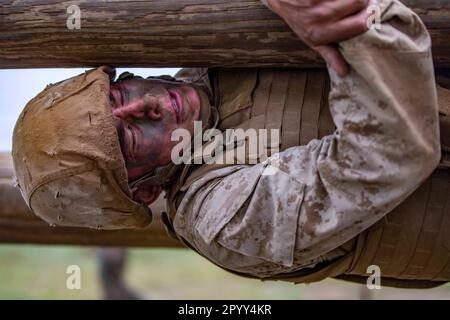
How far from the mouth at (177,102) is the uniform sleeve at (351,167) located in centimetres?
21

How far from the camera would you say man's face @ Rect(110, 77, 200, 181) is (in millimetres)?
1727

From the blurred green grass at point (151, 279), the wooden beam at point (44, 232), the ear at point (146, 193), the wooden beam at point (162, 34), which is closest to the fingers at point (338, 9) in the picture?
the wooden beam at point (162, 34)

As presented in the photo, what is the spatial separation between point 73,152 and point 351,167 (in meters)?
0.60

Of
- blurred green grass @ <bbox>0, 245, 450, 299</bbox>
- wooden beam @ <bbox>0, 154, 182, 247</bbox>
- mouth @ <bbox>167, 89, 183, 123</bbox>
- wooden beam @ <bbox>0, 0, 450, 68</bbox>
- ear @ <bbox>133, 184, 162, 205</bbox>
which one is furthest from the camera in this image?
blurred green grass @ <bbox>0, 245, 450, 299</bbox>

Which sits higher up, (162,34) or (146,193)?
(162,34)

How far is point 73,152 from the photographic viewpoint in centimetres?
167

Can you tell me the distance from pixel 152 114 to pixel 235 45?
237 millimetres

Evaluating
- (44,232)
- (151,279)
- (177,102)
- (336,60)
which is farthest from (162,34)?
(151,279)

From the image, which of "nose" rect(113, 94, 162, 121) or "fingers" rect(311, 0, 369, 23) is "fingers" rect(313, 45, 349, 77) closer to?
"fingers" rect(311, 0, 369, 23)

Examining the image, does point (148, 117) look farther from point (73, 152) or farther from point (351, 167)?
point (351, 167)

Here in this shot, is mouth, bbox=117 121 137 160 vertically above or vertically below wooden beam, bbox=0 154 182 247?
above

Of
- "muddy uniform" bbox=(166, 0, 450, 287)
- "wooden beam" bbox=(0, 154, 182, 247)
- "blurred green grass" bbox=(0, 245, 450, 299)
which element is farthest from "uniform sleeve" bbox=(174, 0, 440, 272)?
"blurred green grass" bbox=(0, 245, 450, 299)

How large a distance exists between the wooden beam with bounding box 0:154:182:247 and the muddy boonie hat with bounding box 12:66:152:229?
1000 mm
